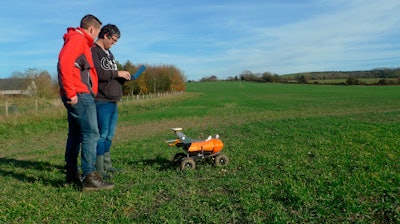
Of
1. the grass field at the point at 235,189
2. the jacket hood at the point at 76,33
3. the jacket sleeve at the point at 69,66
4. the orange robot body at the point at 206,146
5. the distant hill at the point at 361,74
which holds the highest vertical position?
the distant hill at the point at 361,74

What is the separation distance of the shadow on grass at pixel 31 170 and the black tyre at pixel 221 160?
2.54m

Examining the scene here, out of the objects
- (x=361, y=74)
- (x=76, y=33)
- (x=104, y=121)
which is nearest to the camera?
(x=76, y=33)

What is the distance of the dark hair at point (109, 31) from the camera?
500 cm

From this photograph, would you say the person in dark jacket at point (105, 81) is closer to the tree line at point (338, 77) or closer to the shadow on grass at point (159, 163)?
the shadow on grass at point (159, 163)

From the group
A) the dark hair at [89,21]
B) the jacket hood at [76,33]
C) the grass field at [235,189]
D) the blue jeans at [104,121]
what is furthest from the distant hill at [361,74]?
the jacket hood at [76,33]

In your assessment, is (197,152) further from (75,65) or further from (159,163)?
(75,65)

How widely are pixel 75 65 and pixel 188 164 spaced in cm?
240

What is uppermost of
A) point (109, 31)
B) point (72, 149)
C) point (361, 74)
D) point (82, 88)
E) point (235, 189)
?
point (361, 74)

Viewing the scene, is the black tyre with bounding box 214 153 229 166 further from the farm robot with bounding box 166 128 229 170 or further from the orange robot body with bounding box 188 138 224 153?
the orange robot body with bounding box 188 138 224 153

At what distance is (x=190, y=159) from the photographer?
5.29 metres

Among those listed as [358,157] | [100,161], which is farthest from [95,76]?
[358,157]

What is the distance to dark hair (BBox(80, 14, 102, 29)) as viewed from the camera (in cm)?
442

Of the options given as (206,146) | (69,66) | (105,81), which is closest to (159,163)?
(206,146)

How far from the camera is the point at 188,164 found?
5.31 metres
